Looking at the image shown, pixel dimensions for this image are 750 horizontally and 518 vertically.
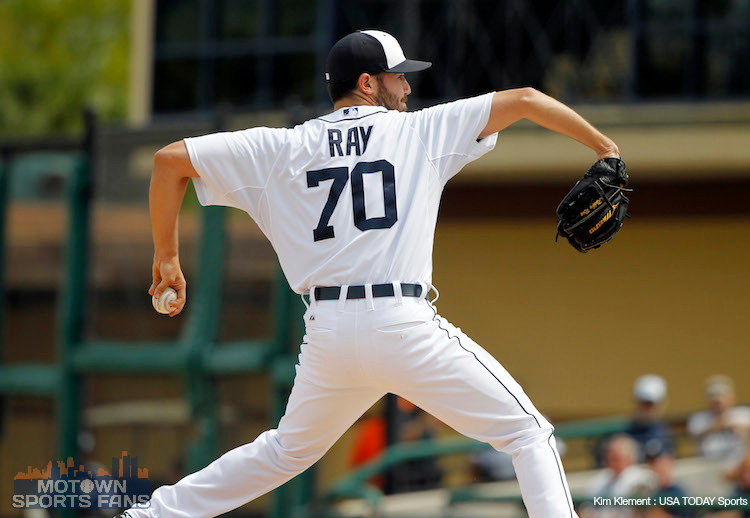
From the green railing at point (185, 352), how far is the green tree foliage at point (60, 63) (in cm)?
2006

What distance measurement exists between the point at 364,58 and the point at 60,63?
2883cm

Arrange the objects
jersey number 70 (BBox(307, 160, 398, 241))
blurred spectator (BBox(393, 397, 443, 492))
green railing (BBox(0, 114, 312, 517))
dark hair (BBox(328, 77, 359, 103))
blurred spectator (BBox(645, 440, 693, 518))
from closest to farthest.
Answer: jersey number 70 (BBox(307, 160, 398, 241)) < dark hair (BBox(328, 77, 359, 103)) < blurred spectator (BBox(645, 440, 693, 518)) < green railing (BBox(0, 114, 312, 517)) < blurred spectator (BBox(393, 397, 443, 492))

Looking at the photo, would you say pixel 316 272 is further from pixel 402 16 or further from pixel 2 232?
pixel 402 16

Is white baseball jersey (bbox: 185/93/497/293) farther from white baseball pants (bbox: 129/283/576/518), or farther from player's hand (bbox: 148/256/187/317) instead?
player's hand (bbox: 148/256/187/317)

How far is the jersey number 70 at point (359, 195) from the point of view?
416 centimetres

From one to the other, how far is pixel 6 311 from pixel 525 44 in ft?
24.8

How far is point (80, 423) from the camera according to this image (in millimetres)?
9281

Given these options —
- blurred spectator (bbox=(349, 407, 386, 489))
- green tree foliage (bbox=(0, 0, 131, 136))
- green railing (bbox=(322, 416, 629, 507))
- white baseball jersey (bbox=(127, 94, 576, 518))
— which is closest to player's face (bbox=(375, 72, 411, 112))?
white baseball jersey (bbox=(127, 94, 576, 518))

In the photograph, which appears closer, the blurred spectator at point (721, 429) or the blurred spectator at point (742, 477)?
the blurred spectator at point (742, 477)

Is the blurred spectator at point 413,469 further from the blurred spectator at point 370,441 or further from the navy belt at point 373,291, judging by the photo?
the navy belt at point 373,291

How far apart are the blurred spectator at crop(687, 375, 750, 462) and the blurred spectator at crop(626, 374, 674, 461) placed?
26cm

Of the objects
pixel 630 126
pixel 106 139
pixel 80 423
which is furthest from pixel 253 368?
pixel 630 126

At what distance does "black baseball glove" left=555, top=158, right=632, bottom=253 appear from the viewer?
4188 millimetres

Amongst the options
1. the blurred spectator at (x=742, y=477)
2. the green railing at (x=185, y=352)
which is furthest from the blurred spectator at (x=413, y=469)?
the blurred spectator at (x=742, y=477)
